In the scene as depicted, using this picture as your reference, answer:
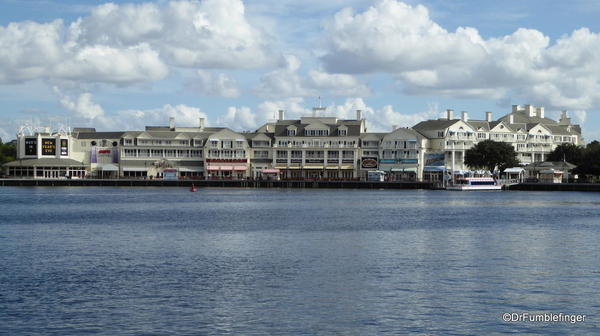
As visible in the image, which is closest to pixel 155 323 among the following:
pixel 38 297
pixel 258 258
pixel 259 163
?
pixel 38 297

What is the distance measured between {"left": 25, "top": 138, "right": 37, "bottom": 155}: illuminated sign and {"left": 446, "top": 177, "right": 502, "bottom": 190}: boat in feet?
270

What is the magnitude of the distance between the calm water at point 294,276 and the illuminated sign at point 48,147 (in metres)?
105

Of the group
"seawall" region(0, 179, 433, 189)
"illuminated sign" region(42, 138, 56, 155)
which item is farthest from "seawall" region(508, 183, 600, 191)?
"illuminated sign" region(42, 138, 56, 155)

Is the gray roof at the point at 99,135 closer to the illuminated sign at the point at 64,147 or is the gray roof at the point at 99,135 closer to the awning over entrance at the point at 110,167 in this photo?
the illuminated sign at the point at 64,147

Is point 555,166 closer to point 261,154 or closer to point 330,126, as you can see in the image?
point 330,126

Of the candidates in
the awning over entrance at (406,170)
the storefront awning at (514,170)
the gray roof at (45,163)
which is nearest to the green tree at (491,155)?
the storefront awning at (514,170)

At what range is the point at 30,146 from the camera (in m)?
170

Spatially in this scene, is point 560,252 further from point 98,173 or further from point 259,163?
point 98,173

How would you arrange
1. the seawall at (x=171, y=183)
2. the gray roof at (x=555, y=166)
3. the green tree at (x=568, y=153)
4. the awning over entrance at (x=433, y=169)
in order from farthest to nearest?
the awning over entrance at (x=433, y=169), the green tree at (x=568, y=153), the seawall at (x=171, y=183), the gray roof at (x=555, y=166)

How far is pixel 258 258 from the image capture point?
4369 cm

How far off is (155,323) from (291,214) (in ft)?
166

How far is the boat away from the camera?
144m

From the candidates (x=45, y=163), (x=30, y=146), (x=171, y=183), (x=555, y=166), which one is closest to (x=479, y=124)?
(x=555, y=166)

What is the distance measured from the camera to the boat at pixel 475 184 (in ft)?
474
